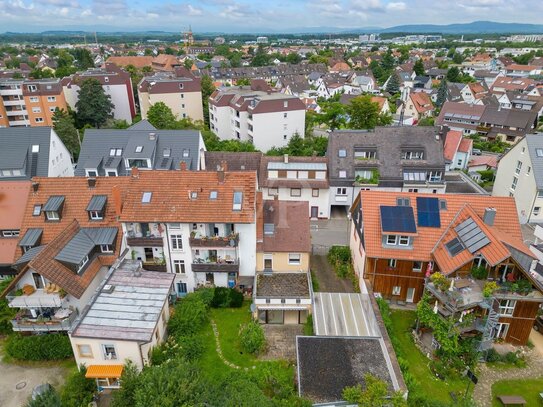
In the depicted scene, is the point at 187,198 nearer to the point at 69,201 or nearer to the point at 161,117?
the point at 69,201

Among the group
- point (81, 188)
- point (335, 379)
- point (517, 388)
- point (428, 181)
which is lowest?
point (517, 388)

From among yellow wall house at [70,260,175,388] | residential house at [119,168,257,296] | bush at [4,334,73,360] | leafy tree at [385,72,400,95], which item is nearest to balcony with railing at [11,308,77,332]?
bush at [4,334,73,360]

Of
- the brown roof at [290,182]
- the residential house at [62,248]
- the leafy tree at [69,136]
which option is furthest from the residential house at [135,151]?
the leafy tree at [69,136]

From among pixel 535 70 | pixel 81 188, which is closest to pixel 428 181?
pixel 81 188

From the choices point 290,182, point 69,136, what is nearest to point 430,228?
point 290,182

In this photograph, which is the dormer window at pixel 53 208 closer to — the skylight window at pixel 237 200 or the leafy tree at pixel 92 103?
the skylight window at pixel 237 200

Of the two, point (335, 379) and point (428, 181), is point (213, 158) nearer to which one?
point (428, 181)

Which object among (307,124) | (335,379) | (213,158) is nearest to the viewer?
(335,379)

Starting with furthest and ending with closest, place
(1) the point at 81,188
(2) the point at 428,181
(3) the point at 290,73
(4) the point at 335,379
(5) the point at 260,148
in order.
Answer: (3) the point at 290,73 → (5) the point at 260,148 → (2) the point at 428,181 → (1) the point at 81,188 → (4) the point at 335,379

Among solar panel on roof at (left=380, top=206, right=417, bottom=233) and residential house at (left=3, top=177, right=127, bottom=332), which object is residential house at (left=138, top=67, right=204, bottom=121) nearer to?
residential house at (left=3, top=177, right=127, bottom=332)
